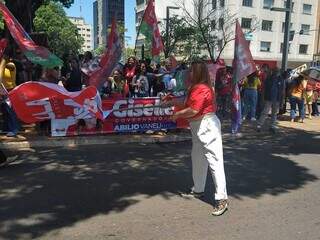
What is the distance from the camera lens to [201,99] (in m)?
6.03

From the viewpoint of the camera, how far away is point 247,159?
948 centimetres

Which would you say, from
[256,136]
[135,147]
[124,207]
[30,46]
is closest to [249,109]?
[256,136]

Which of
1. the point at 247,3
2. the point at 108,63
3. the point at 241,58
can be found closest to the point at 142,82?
the point at 108,63

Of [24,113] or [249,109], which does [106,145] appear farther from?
[249,109]

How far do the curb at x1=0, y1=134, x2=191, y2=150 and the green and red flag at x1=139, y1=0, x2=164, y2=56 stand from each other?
349 cm

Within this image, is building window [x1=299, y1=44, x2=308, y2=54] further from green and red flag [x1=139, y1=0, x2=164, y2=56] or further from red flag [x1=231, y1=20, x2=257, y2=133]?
red flag [x1=231, y1=20, x2=257, y2=133]

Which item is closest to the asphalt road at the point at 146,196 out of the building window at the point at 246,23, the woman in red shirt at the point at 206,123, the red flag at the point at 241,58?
the woman in red shirt at the point at 206,123

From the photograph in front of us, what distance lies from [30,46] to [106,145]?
254 cm

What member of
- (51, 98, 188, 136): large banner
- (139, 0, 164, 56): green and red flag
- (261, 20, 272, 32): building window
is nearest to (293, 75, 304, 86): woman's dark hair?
(139, 0, 164, 56): green and red flag

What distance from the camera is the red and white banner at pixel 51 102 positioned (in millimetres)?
10383

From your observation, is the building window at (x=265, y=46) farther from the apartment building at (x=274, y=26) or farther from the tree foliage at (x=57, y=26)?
the tree foliage at (x=57, y=26)

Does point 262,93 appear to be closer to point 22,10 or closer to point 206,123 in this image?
point 22,10

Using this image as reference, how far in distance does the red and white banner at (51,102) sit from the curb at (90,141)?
47cm

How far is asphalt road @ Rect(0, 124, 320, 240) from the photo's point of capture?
5477 millimetres
